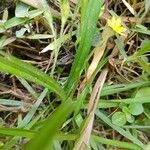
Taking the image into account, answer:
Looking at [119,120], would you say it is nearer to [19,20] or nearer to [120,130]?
[120,130]

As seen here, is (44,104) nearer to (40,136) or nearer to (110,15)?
(110,15)

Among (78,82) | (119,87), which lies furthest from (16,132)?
(119,87)

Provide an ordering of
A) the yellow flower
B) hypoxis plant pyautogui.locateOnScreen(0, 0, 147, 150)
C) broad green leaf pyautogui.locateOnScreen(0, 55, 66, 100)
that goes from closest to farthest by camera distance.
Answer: broad green leaf pyautogui.locateOnScreen(0, 55, 66, 100) → hypoxis plant pyautogui.locateOnScreen(0, 0, 147, 150) → the yellow flower

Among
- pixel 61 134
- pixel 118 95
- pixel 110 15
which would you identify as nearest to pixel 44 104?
pixel 61 134

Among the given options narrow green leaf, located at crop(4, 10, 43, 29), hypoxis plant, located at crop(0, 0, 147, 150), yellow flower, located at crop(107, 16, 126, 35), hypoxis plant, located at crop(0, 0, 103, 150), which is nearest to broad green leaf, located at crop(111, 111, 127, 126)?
hypoxis plant, located at crop(0, 0, 147, 150)

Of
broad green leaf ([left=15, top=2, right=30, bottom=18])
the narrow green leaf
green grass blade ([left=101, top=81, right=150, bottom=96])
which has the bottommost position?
green grass blade ([left=101, top=81, right=150, bottom=96])

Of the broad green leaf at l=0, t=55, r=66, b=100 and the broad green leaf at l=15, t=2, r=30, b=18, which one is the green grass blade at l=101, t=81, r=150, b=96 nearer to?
the broad green leaf at l=0, t=55, r=66, b=100

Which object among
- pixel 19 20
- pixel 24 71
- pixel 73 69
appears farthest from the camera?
pixel 19 20
